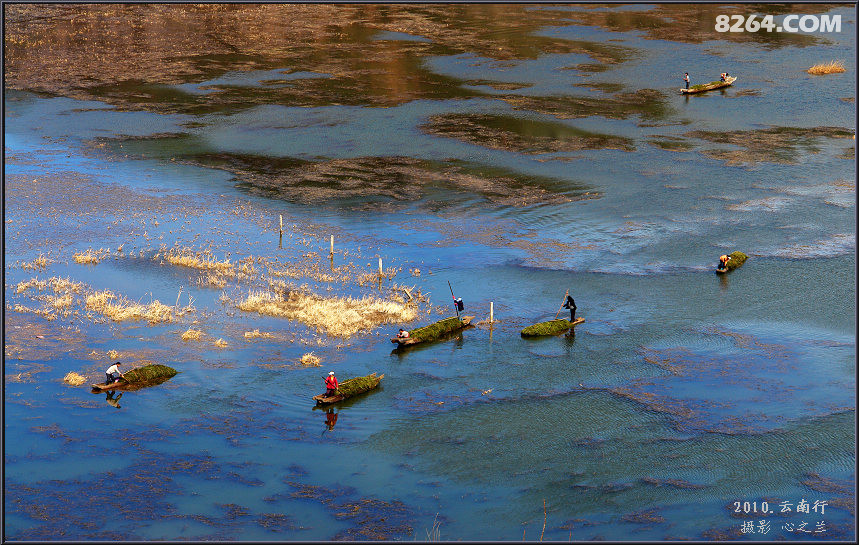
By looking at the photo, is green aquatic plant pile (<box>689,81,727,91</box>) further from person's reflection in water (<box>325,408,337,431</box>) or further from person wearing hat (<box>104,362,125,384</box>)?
person wearing hat (<box>104,362,125,384</box>)

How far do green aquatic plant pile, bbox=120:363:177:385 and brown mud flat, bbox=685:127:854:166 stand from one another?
46.3 m

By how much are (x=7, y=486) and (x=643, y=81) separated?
74.8 meters

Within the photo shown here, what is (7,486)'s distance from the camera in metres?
30.0

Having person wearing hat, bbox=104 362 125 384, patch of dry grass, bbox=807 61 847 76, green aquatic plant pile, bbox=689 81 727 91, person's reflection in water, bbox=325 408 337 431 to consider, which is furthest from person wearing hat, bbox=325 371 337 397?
patch of dry grass, bbox=807 61 847 76

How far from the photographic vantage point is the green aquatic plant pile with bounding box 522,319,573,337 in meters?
40.8

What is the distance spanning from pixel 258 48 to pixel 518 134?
4704 cm

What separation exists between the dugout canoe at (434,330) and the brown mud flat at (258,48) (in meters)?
46.8

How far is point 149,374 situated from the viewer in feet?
120

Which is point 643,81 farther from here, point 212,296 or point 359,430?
point 359,430

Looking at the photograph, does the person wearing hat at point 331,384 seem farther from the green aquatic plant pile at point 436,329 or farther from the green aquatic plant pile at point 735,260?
the green aquatic plant pile at point 735,260

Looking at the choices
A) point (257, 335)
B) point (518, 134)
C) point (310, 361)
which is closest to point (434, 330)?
point (310, 361)

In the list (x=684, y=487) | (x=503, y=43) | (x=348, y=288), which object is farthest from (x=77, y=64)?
(x=684, y=487)

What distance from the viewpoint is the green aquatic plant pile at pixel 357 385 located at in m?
35.5

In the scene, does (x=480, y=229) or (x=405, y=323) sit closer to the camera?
(x=405, y=323)
